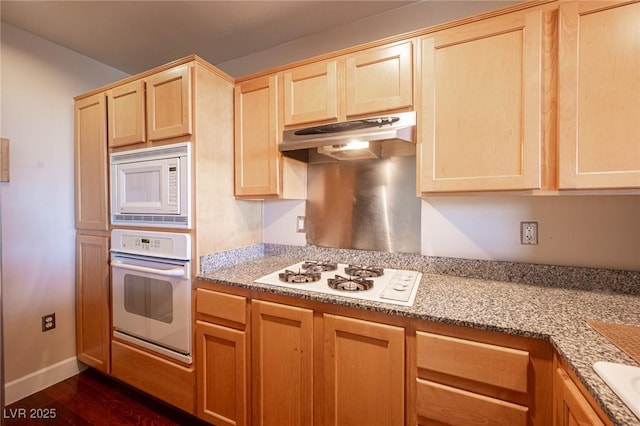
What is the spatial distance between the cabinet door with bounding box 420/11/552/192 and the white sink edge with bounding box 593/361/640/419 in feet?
2.24

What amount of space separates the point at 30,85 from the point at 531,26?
2996 mm

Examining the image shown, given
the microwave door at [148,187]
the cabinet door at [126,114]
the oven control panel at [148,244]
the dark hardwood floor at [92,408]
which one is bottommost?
the dark hardwood floor at [92,408]

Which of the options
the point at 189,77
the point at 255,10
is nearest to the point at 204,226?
the point at 189,77

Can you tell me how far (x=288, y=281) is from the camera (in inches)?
55.8

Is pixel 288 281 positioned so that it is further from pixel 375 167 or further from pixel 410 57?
pixel 410 57

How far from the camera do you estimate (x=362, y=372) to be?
3.81 ft

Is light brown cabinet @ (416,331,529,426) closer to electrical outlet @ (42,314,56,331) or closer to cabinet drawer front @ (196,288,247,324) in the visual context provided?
cabinet drawer front @ (196,288,247,324)

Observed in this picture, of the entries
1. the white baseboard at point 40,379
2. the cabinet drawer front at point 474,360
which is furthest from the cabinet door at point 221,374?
the white baseboard at point 40,379

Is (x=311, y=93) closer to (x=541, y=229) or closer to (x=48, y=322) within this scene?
(x=541, y=229)

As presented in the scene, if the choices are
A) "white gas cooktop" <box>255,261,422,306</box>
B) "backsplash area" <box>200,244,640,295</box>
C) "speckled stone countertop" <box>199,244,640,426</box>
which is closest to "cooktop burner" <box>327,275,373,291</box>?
"white gas cooktop" <box>255,261,422,306</box>

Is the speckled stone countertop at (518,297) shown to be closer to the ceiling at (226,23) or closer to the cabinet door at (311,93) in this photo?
the cabinet door at (311,93)

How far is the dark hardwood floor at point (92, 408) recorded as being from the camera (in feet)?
5.51

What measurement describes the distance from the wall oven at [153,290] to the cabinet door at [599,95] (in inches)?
73.0

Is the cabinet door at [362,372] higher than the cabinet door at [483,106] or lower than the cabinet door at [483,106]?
lower
